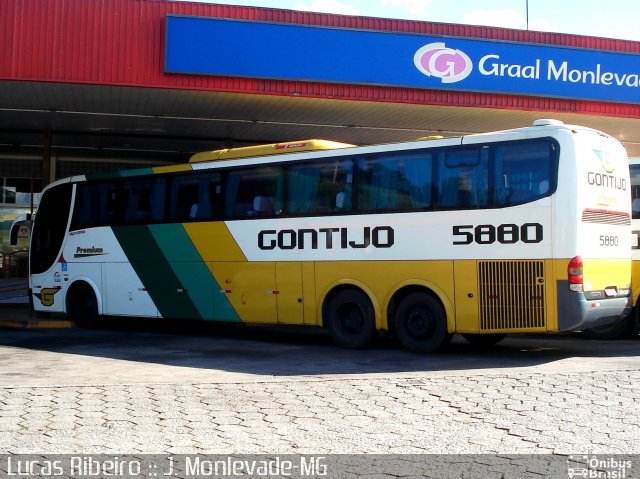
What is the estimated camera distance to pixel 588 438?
6309 mm

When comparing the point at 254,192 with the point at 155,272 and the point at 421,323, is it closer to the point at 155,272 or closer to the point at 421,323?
the point at 155,272

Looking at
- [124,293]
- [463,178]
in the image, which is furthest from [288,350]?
[124,293]

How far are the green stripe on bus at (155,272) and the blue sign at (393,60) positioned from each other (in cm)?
370

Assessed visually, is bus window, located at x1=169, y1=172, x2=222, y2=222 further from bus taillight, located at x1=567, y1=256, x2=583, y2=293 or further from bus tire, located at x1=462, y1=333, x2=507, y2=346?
bus taillight, located at x1=567, y1=256, x2=583, y2=293

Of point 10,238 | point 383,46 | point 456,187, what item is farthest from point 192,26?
point 10,238

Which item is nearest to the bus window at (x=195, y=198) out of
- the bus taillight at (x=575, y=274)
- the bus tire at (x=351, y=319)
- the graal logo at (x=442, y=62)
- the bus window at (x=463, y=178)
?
the bus tire at (x=351, y=319)

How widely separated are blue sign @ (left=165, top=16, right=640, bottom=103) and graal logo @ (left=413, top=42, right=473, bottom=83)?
0.02m

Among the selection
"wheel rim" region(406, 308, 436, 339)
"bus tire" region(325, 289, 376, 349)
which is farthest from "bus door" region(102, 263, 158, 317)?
"wheel rim" region(406, 308, 436, 339)

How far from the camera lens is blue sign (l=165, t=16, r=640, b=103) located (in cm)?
1686

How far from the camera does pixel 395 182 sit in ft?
39.9

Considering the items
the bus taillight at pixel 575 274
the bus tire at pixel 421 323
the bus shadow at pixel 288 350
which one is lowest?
the bus shadow at pixel 288 350

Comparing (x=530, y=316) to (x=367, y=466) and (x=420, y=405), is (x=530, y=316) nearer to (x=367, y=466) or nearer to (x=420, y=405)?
(x=420, y=405)

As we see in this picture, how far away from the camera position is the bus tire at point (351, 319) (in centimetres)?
1245

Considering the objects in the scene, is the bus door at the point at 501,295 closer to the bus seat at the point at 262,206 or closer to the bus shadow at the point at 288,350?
the bus shadow at the point at 288,350
